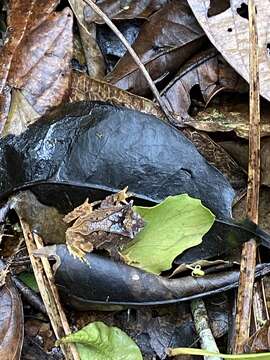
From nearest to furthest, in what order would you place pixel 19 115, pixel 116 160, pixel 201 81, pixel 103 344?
1. pixel 103 344
2. pixel 116 160
3. pixel 19 115
4. pixel 201 81

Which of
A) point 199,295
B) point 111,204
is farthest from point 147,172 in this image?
point 199,295

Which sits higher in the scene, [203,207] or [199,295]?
[203,207]

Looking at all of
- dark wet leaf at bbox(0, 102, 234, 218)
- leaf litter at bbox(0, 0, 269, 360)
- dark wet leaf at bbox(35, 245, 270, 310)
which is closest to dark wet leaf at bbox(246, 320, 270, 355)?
leaf litter at bbox(0, 0, 269, 360)

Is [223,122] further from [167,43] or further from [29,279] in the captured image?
[29,279]

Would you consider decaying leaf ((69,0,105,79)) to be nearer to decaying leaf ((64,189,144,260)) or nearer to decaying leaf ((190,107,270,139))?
decaying leaf ((190,107,270,139))

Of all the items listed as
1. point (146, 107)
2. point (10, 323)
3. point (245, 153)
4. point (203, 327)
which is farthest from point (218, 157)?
point (10, 323)

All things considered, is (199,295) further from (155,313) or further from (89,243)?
(89,243)

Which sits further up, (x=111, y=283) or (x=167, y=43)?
(x=167, y=43)

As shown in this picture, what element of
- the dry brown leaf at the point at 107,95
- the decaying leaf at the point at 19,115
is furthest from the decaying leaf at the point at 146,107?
the decaying leaf at the point at 19,115
